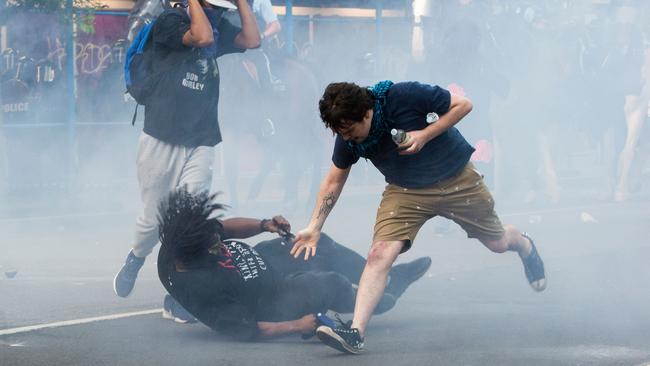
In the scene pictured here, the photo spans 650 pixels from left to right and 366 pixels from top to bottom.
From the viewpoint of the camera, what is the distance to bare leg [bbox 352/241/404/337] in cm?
535

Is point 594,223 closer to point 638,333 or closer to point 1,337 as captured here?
point 638,333

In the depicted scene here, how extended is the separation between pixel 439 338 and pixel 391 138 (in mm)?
979

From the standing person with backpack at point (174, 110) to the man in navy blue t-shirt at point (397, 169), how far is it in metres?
1.02

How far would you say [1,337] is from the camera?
5754mm

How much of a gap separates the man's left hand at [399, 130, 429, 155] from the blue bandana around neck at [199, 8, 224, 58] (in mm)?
1493

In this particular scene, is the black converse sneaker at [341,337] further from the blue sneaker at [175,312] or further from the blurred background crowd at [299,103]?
the blurred background crowd at [299,103]

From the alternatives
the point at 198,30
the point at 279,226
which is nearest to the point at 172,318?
the point at 279,226

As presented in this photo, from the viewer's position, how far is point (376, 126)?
5.31 m

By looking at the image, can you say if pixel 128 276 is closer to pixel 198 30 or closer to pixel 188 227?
pixel 188 227

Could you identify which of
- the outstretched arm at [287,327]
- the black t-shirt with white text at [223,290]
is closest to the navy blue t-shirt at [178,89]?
the black t-shirt with white text at [223,290]

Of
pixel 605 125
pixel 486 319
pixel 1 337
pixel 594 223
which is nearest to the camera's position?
pixel 1 337

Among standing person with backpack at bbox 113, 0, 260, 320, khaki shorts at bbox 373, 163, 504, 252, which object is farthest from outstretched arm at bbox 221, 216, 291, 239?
khaki shorts at bbox 373, 163, 504, 252

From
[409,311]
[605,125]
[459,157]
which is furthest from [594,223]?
[459,157]

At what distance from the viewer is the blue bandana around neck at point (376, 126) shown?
17.4 feet
